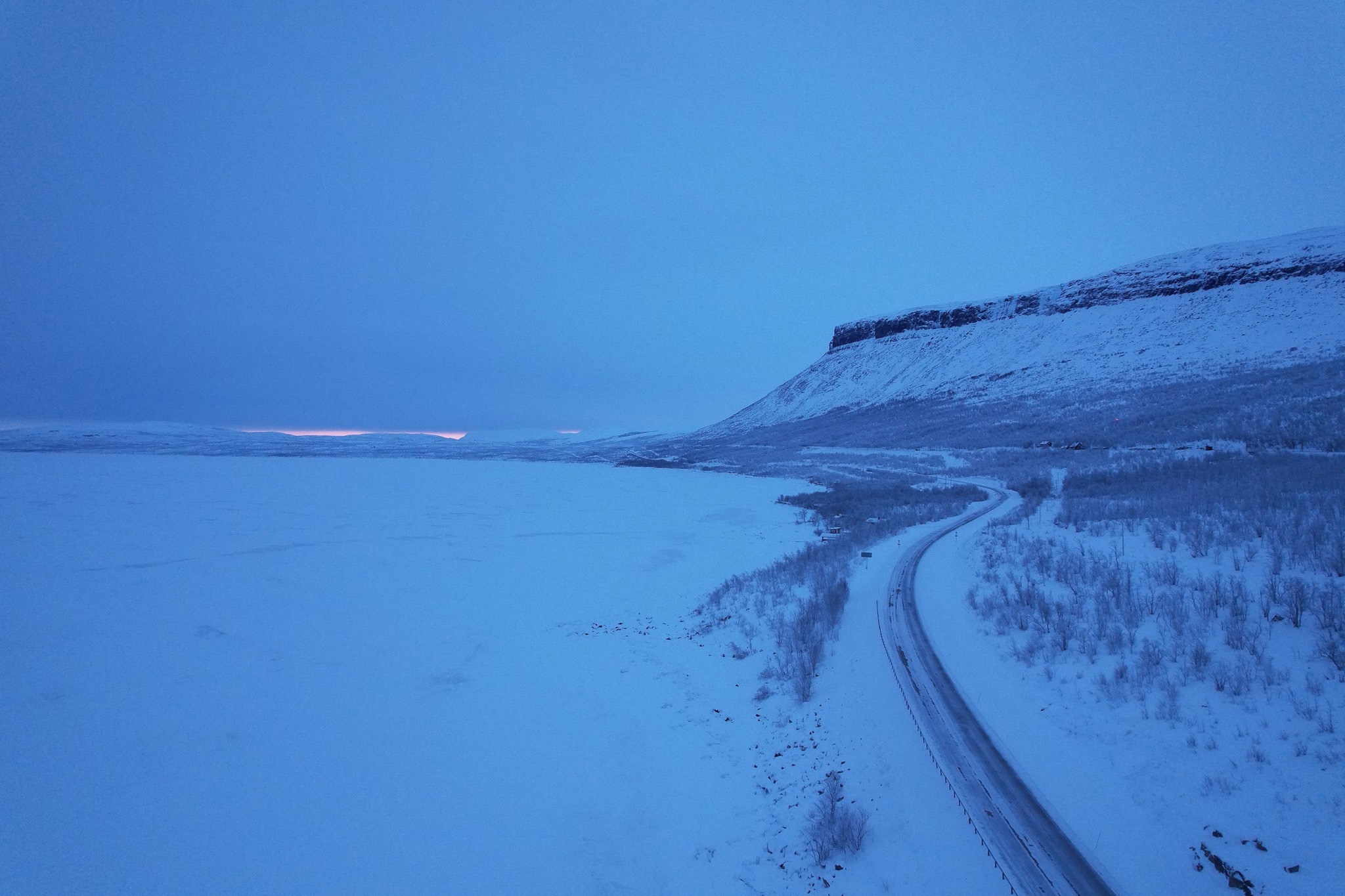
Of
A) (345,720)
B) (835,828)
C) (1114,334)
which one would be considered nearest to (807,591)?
(835,828)

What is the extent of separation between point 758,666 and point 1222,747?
224 inches

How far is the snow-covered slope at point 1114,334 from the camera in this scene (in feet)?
213

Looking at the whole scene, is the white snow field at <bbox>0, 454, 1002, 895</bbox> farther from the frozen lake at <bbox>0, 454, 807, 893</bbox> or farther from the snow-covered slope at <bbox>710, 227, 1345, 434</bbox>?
the snow-covered slope at <bbox>710, 227, 1345, 434</bbox>

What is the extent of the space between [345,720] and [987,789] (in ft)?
27.2

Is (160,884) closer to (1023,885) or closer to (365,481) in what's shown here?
(1023,885)

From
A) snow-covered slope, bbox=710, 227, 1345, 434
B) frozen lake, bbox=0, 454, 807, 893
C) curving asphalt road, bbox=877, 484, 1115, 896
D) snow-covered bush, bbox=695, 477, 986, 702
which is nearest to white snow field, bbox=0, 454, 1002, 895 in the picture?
frozen lake, bbox=0, 454, 807, 893

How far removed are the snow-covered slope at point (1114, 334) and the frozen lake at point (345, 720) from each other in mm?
75785

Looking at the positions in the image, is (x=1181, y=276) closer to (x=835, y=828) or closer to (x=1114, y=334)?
(x=1114, y=334)

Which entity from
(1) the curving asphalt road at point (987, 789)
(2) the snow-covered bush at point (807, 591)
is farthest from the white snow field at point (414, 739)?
(2) the snow-covered bush at point (807, 591)

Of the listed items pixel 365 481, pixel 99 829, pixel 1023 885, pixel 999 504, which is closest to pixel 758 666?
pixel 1023 885

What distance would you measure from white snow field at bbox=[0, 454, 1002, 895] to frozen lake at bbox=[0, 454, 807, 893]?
35 mm

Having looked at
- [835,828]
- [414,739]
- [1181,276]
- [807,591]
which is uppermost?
[1181,276]

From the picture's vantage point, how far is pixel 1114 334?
84.2 meters

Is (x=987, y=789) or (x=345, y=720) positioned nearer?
(x=987, y=789)
